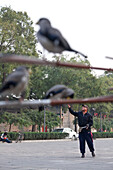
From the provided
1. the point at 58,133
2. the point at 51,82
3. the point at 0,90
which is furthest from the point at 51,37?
the point at 51,82

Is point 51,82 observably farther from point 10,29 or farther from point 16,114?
point 10,29

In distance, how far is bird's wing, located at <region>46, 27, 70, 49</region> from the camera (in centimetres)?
341

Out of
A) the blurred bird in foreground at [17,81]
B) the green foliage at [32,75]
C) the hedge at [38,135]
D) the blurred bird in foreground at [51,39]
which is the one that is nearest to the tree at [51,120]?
the green foliage at [32,75]

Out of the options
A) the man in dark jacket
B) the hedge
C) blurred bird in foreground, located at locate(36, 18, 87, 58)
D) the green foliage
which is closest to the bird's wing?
blurred bird in foreground, located at locate(36, 18, 87, 58)

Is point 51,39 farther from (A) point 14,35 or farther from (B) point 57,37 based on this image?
(A) point 14,35

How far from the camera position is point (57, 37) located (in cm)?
344

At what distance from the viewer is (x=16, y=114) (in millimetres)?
46875

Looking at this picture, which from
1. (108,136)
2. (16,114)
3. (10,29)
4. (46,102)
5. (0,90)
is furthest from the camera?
(108,136)

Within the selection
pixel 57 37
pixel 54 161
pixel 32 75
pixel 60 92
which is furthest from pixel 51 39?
pixel 32 75

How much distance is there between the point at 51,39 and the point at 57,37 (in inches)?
2.1

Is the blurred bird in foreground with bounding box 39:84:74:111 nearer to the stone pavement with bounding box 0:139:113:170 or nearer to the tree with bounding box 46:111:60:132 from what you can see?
the stone pavement with bounding box 0:139:113:170

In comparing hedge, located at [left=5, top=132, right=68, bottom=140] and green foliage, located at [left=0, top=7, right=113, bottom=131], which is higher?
green foliage, located at [left=0, top=7, right=113, bottom=131]

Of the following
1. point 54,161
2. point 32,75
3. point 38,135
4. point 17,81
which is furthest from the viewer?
point 32,75

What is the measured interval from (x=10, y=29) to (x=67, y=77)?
1550 cm
